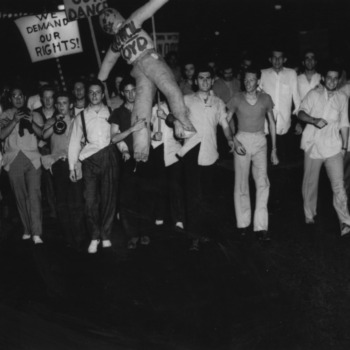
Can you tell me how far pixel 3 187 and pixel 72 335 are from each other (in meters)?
5.16

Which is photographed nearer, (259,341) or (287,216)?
(259,341)

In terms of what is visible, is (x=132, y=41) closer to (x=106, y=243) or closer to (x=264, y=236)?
(x=106, y=243)

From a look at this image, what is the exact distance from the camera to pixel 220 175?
1023 centimetres

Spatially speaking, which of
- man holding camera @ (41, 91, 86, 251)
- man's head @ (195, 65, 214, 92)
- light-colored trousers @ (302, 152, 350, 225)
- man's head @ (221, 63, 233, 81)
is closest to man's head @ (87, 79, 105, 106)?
man holding camera @ (41, 91, 86, 251)

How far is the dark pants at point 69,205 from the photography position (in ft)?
25.6

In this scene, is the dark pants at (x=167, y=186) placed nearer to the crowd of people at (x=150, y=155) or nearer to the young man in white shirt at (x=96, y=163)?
the crowd of people at (x=150, y=155)

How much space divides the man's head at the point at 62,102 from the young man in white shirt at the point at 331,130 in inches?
113

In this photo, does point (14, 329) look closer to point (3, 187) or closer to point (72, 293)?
point (72, 293)

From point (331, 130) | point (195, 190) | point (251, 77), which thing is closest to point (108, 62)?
point (251, 77)

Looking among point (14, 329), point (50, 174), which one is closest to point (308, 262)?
point (14, 329)

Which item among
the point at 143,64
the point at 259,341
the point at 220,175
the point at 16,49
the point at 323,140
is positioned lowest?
the point at 259,341

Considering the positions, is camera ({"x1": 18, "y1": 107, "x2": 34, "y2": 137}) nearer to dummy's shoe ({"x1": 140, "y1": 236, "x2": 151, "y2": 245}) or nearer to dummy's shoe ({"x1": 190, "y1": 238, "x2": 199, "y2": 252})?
dummy's shoe ({"x1": 140, "y1": 236, "x2": 151, "y2": 245})

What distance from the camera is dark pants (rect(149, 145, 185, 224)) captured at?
762 cm

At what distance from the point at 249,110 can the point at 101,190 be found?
6.64 feet
